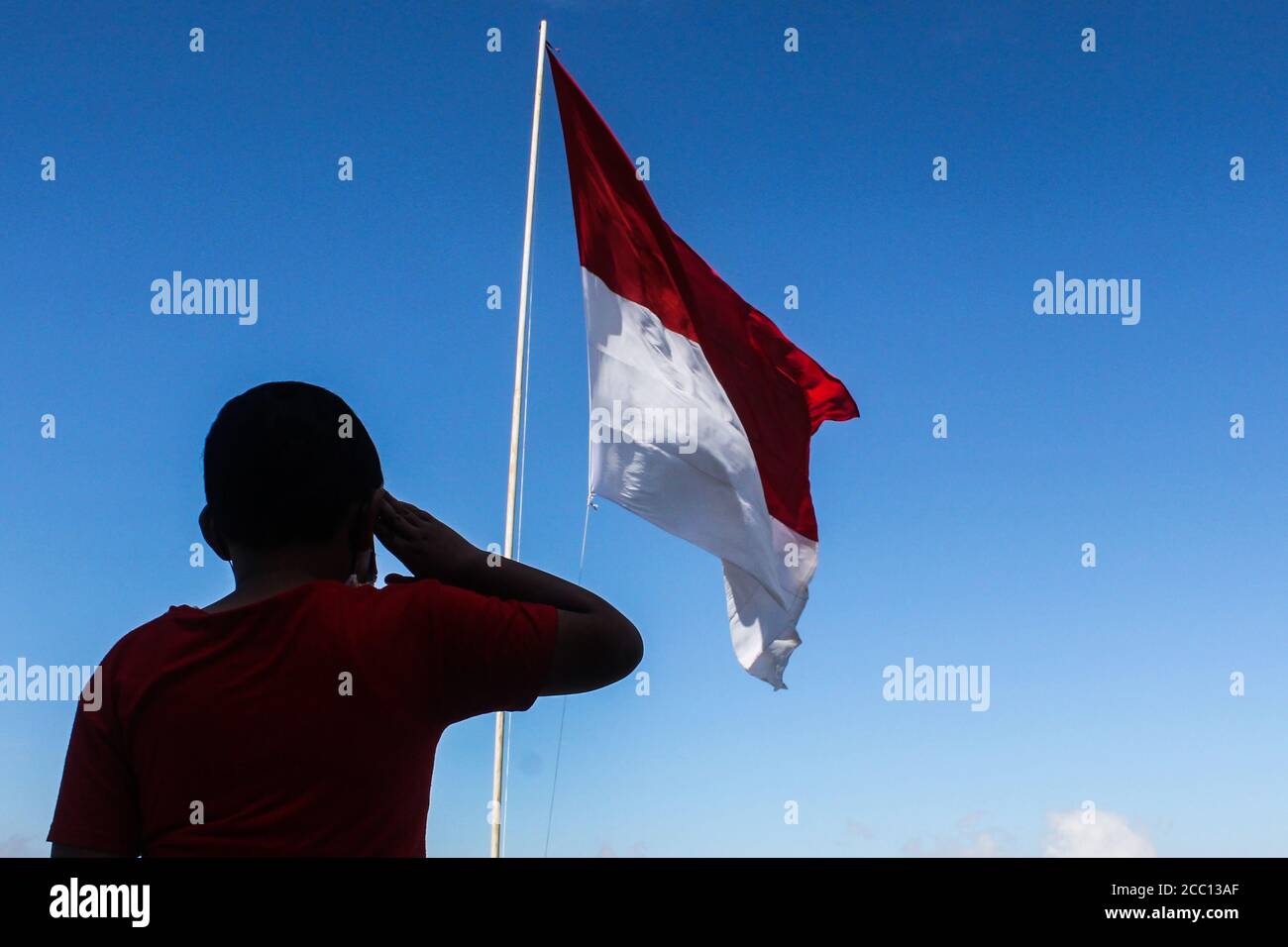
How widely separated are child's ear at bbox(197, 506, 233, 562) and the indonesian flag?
5789 millimetres

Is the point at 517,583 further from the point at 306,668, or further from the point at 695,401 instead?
the point at 695,401

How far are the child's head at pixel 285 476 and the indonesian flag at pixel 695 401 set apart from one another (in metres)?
5.84

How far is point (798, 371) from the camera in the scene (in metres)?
10.4

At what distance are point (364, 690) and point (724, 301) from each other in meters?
8.11

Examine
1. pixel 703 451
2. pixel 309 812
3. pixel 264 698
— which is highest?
pixel 703 451

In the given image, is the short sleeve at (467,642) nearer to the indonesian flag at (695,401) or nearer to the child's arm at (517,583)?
the child's arm at (517,583)

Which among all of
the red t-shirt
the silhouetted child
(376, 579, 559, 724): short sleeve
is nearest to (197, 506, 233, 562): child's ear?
the silhouetted child

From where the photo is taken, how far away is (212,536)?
257 centimetres

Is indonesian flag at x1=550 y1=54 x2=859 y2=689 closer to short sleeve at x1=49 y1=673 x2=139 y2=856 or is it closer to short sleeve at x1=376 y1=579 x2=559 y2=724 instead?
short sleeve at x1=376 y1=579 x2=559 y2=724

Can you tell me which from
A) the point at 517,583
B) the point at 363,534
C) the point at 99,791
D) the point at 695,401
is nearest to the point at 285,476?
the point at 363,534

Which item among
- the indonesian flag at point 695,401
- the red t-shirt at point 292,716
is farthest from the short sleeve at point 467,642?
the indonesian flag at point 695,401

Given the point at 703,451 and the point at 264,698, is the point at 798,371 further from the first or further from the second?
the point at 264,698
